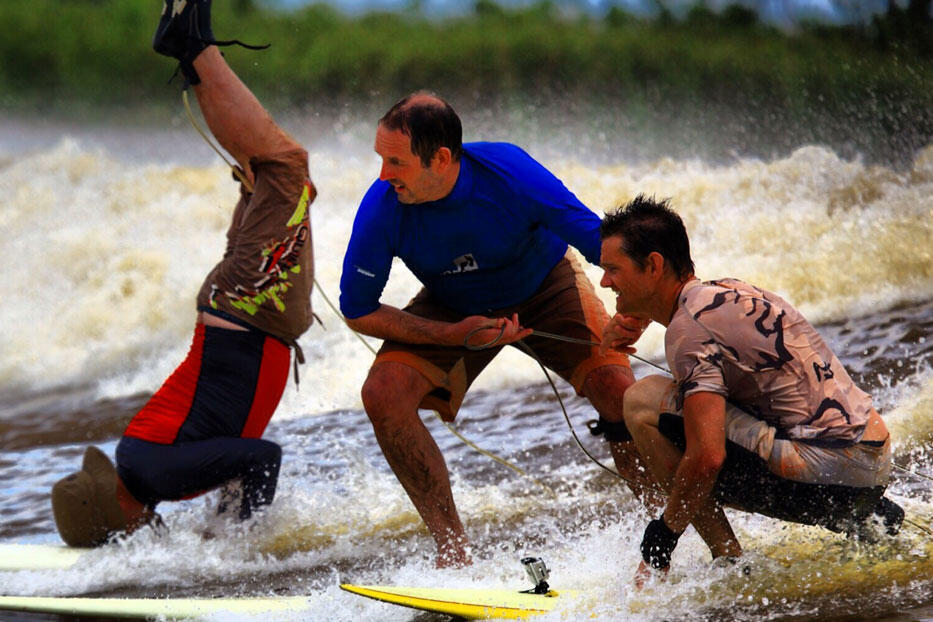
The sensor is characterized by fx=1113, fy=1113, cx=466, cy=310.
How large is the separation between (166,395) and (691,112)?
9.84 metres

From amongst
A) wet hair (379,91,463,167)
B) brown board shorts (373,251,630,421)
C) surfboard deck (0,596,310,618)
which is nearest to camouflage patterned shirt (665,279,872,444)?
brown board shorts (373,251,630,421)

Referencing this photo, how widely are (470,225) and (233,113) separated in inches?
44.9

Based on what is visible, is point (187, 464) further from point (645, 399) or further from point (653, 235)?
point (653, 235)

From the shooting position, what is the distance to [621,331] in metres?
3.41

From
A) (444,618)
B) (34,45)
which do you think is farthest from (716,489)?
(34,45)

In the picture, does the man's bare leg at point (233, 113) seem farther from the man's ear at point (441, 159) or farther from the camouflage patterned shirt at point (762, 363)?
the camouflage patterned shirt at point (762, 363)

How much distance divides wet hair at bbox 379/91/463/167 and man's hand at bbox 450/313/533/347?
518 mm

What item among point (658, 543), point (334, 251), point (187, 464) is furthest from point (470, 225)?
point (334, 251)

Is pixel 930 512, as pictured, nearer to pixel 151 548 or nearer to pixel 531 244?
pixel 531 244

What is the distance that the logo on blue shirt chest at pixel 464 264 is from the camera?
3.61 m

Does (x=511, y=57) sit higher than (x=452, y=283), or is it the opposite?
(x=511, y=57)

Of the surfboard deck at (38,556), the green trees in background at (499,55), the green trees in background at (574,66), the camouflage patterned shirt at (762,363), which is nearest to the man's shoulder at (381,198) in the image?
the camouflage patterned shirt at (762,363)

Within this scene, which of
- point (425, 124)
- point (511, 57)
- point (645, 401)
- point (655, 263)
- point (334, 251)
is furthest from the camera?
point (511, 57)

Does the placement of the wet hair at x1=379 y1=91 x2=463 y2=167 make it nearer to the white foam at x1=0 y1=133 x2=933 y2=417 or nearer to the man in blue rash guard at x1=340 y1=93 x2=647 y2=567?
the man in blue rash guard at x1=340 y1=93 x2=647 y2=567
